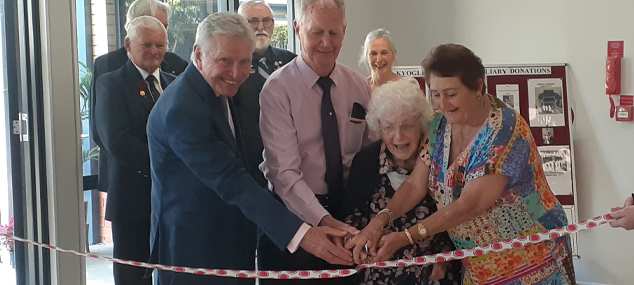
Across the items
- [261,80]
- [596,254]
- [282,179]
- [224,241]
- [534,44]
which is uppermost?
[534,44]

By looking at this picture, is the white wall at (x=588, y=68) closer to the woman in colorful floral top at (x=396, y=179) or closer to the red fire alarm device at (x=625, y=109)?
the red fire alarm device at (x=625, y=109)

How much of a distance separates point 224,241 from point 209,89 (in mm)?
550

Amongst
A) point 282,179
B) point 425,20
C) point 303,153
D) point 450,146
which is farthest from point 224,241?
point 425,20

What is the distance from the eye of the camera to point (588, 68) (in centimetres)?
499

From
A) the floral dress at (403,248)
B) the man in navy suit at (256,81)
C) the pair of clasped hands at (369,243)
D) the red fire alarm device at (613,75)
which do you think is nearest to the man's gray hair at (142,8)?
the man in navy suit at (256,81)

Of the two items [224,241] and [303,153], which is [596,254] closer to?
[303,153]

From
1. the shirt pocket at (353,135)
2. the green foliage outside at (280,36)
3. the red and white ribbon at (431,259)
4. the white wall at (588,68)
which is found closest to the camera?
the red and white ribbon at (431,259)

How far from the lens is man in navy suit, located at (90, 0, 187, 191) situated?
3715 millimetres

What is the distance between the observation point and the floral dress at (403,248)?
236 centimetres

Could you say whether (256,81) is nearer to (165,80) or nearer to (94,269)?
(165,80)

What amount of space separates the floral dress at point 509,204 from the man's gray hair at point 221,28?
82 cm

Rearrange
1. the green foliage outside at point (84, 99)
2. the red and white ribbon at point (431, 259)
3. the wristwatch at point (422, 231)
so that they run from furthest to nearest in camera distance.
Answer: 1. the green foliage outside at point (84, 99)
2. the wristwatch at point (422, 231)
3. the red and white ribbon at point (431, 259)

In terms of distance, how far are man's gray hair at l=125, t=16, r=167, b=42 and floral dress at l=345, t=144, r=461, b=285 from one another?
1.80 m

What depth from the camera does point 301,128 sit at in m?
2.57
